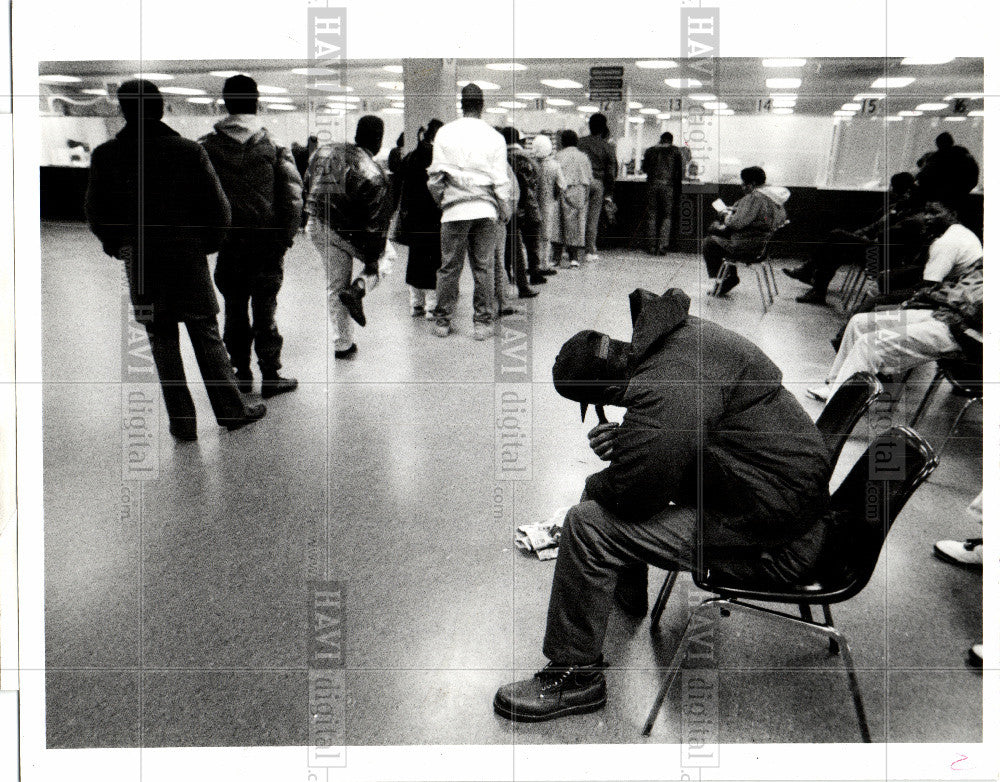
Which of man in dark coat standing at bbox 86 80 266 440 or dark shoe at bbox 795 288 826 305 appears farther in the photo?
dark shoe at bbox 795 288 826 305

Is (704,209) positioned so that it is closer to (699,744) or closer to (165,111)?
(165,111)

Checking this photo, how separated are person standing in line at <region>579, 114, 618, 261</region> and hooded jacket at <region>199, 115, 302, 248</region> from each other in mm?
2936

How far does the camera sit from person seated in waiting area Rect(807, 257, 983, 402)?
282 cm

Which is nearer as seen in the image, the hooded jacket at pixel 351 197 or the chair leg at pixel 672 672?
the chair leg at pixel 672 672

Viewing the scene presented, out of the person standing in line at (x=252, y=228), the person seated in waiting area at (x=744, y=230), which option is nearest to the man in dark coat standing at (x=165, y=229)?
the person standing in line at (x=252, y=228)

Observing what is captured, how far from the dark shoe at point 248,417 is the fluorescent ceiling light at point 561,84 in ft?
6.00

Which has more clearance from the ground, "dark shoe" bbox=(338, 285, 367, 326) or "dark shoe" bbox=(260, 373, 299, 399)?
"dark shoe" bbox=(338, 285, 367, 326)

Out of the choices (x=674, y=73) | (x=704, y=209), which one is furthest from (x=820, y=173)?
(x=674, y=73)

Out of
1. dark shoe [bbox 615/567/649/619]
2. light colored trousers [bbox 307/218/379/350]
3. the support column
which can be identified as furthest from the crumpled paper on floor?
light colored trousers [bbox 307/218/379/350]

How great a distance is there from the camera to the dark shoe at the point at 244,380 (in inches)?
153

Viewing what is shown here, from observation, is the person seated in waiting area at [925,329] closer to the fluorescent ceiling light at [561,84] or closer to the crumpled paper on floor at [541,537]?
the crumpled paper on floor at [541,537]

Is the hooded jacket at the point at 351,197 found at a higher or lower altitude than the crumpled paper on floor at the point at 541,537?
higher

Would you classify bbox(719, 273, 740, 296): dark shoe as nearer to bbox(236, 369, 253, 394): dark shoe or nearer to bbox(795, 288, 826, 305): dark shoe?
bbox(795, 288, 826, 305): dark shoe

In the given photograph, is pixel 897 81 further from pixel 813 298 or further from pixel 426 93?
pixel 813 298
